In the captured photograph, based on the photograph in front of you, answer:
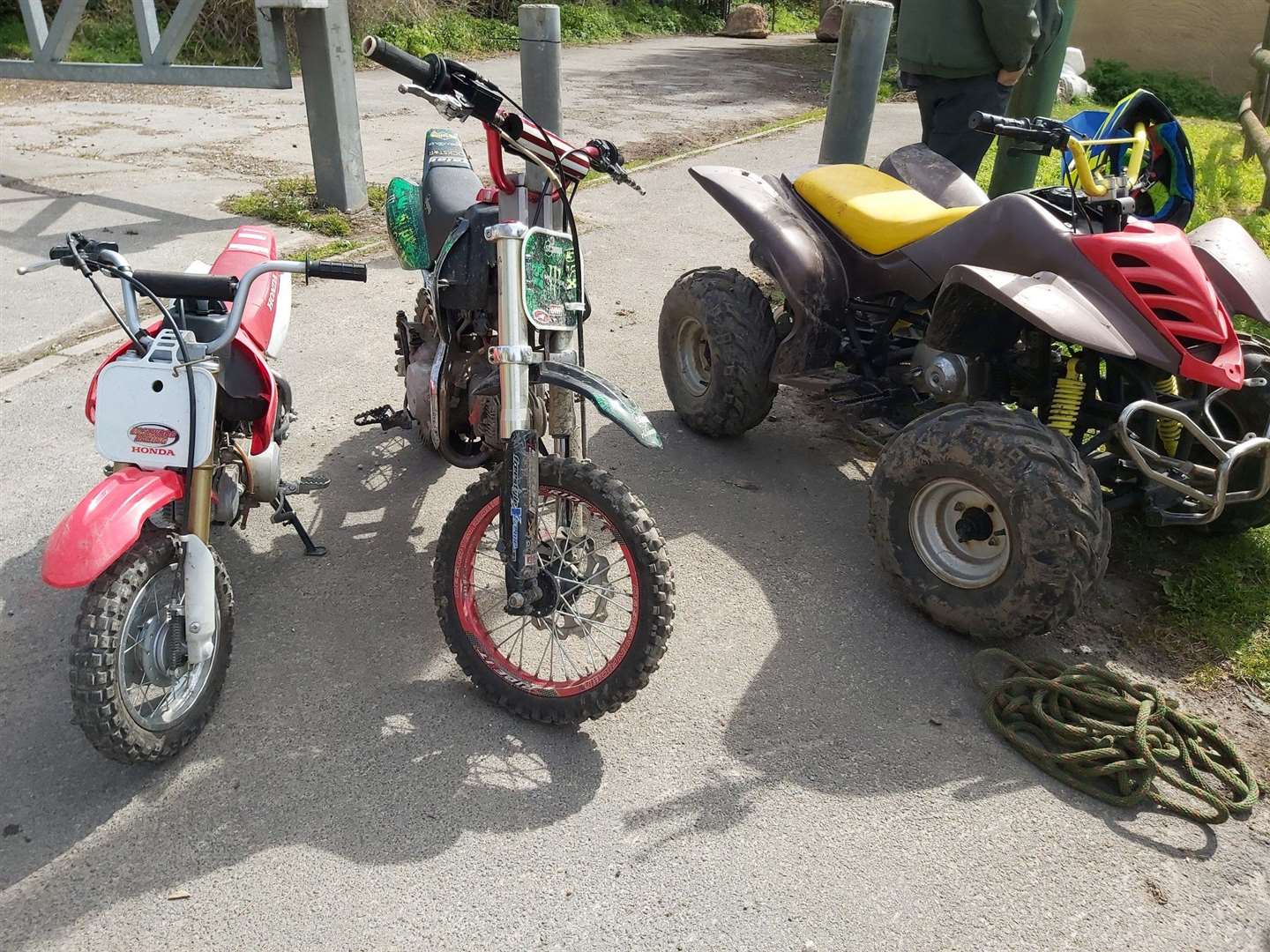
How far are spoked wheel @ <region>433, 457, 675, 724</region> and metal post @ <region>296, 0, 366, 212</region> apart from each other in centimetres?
499

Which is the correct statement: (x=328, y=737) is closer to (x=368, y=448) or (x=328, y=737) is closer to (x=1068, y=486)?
(x=368, y=448)

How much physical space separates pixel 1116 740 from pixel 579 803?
1471 millimetres

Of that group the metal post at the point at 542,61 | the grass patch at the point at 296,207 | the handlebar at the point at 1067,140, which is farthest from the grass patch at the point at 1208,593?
the grass patch at the point at 296,207

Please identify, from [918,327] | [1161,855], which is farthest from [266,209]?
[1161,855]

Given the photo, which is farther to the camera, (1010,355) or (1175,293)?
(1010,355)

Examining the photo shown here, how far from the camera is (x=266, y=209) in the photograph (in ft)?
23.6

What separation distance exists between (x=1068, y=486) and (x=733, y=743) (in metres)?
1.19

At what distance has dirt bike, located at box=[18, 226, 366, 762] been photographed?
2.34 m

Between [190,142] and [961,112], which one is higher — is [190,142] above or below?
below

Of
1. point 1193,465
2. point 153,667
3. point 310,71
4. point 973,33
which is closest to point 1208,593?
point 1193,465

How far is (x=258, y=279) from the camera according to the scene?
3.50m

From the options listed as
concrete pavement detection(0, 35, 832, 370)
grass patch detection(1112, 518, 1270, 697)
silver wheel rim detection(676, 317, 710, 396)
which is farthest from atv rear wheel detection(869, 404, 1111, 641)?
concrete pavement detection(0, 35, 832, 370)

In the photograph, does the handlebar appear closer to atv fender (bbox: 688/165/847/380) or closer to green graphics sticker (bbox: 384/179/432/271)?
atv fender (bbox: 688/165/847/380)

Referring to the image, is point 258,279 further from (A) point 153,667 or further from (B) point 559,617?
(B) point 559,617
